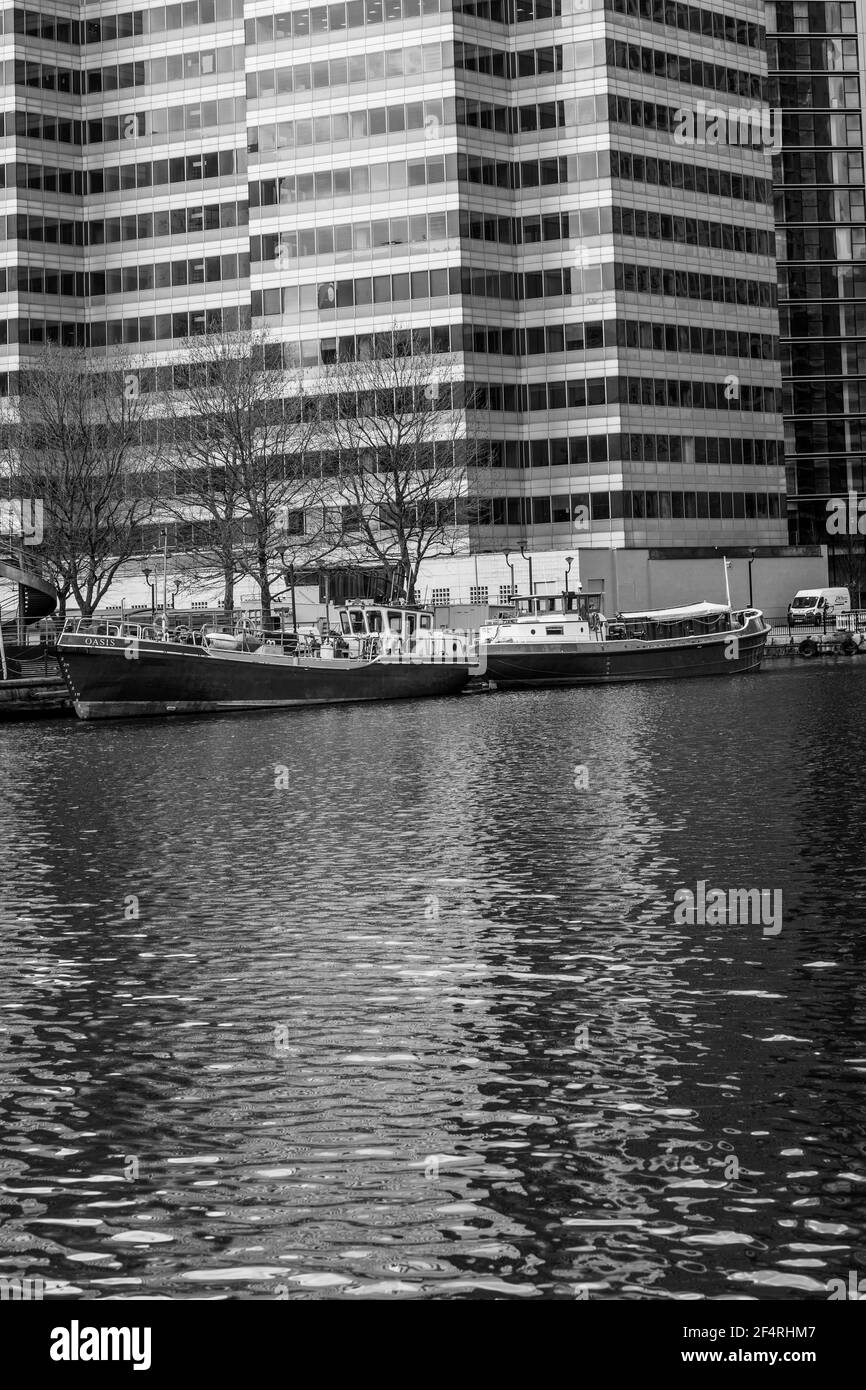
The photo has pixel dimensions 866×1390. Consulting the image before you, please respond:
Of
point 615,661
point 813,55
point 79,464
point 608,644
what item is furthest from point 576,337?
point 813,55

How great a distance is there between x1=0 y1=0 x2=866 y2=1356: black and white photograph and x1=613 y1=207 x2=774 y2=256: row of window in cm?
50

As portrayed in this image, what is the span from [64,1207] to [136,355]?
130 m

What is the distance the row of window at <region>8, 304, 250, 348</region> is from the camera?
136875 mm

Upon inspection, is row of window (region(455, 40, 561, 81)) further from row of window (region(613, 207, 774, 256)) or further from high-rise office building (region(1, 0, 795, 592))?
row of window (region(613, 207, 774, 256))

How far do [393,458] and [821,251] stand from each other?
3256 inches

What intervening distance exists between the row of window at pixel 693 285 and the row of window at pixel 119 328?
25828 mm

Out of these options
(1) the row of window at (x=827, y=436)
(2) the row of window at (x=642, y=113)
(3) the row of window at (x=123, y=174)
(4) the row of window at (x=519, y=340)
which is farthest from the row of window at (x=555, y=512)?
(1) the row of window at (x=827, y=436)

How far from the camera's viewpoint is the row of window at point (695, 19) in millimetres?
133875

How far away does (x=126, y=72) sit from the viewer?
142 meters

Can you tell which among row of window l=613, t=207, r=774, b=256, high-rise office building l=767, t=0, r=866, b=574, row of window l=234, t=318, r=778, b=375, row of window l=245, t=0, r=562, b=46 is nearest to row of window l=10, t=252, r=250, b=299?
row of window l=234, t=318, r=778, b=375

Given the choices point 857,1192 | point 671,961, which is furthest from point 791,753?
point 857,1192

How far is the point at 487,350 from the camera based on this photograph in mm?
131125

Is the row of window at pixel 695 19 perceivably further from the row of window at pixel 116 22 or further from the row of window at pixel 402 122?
the row of window at pixel 116 22

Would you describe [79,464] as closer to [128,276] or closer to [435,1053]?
[128,276]
